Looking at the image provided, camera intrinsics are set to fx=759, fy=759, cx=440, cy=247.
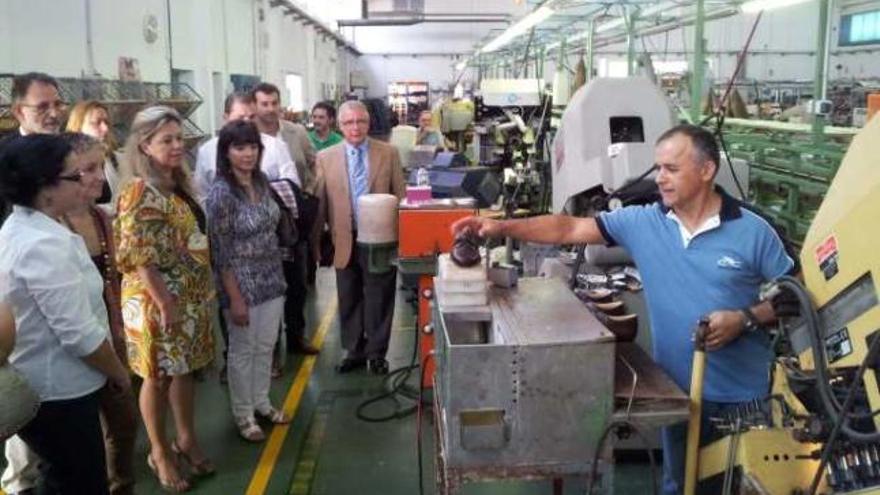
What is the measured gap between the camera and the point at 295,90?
1395cm

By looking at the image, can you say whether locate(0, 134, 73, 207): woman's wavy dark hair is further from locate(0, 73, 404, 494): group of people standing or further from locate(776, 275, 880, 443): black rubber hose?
locate(776, 275, 880, 443): black rubber hose

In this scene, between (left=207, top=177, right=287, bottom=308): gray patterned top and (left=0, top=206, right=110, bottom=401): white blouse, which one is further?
(left=207, top=177, right=287, bottom=308): gray patterned top

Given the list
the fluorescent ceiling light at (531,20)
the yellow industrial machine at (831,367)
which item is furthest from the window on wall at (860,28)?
the yellow industrial machine at (831,367)

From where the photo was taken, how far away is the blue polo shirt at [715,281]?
6.16 ft

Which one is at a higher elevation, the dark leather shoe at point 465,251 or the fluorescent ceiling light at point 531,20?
the fluorescent ceiling light at point 531,20

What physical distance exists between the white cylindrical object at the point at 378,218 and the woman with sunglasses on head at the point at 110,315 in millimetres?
1208

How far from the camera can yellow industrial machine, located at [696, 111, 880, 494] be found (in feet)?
4.02

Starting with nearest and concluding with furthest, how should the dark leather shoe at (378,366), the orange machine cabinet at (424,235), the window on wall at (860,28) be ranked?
the orange machine cabinet at (424,235) → the dark leather shoe at (378,366) → the window on wall at (860,28)

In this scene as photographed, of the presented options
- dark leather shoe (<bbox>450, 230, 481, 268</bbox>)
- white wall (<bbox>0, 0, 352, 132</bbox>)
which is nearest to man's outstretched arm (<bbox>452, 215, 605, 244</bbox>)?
dark leather shoe (<bbox>450, 230, 481, 268</bbox>)

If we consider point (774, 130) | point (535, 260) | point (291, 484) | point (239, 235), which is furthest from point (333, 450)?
point (774, 130)

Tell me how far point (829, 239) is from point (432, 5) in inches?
655

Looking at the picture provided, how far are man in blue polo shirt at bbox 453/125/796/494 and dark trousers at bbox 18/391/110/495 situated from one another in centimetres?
104

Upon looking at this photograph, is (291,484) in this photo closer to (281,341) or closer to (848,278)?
(281,341)

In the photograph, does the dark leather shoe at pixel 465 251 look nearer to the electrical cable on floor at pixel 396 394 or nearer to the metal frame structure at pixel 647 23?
the electrical cable on floor at pixel 396 394
